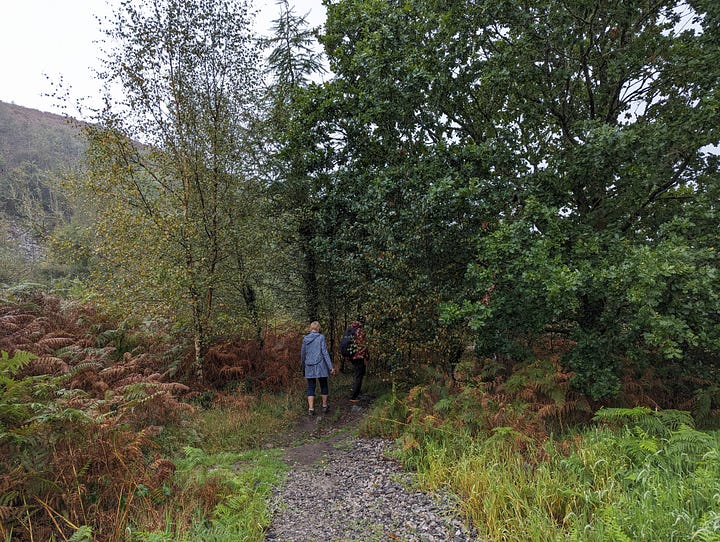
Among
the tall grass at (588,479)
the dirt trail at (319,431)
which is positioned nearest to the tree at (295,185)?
the dirt trail at (319,431)

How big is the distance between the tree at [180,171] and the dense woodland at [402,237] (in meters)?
0.05

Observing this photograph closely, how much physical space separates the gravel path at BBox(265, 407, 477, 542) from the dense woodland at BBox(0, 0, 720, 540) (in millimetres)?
718

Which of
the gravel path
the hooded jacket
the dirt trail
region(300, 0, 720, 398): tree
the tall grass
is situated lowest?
the dirt trail

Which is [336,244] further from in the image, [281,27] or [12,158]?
[12,158]

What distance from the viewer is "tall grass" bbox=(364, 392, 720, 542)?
10.5 feet

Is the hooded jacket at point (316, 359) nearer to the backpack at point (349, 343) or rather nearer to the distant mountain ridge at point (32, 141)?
the backpack at point (349, 343)

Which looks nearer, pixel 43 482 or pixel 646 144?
pixel 43 482

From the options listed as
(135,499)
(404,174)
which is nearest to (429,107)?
(404,174)

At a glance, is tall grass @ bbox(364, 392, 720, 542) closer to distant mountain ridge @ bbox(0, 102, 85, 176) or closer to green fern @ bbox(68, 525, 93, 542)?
green fern @ bbox(68, 525, 93, 542)

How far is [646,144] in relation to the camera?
5766mm

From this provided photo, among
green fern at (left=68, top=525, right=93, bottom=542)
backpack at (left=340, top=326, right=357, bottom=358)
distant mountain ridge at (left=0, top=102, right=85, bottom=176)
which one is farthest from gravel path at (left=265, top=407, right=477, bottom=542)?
distant mountain ridge at (left=0, top=102, right=85, bottom=176)

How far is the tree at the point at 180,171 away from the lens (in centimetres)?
822

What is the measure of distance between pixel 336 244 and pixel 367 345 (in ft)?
8.82

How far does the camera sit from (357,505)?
4.66m
